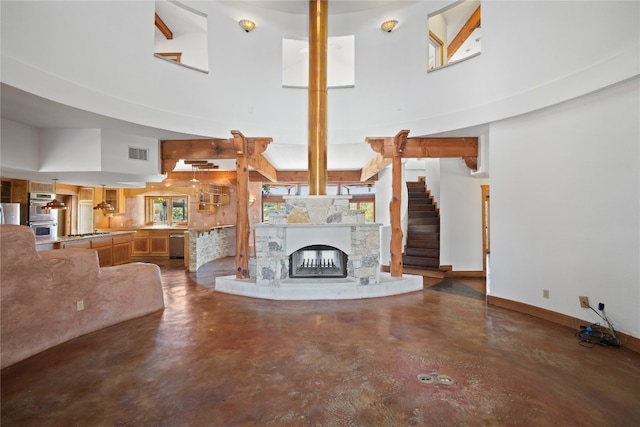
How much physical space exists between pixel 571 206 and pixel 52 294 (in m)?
5.98

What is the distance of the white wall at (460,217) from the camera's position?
6215 mm

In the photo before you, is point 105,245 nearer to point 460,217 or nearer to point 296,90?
point 296,90

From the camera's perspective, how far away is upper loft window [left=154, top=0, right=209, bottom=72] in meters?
5.45

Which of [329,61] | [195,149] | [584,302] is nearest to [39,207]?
[195,149]

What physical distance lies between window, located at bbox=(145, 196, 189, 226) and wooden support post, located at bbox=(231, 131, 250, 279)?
4775 mm

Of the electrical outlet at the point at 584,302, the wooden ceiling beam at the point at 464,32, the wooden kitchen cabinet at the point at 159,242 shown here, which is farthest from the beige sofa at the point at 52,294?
the wooden ceiling beam at the point at 464,32

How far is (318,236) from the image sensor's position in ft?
16.0

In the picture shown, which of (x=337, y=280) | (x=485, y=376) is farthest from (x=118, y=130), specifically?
(x=485, y=376)

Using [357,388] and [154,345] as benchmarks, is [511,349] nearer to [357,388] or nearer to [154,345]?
[357,388]

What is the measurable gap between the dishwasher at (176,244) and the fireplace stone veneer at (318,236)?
447cm

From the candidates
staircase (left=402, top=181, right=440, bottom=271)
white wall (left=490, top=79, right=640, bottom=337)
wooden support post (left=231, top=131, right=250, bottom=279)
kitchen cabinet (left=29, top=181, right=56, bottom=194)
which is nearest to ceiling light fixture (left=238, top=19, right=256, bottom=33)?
wooden support post (left=231, top=131, right=250, bottom=279)

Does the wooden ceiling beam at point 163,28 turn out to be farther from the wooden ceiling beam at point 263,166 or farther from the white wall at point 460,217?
the white wall at point 460,217

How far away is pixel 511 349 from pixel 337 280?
260 centimetres

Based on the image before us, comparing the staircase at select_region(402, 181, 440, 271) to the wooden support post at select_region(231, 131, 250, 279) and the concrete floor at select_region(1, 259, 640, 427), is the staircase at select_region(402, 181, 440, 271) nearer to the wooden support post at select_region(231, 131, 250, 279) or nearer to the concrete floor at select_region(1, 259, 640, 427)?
the concrete floor at select_region(1, 259, 640, 427)
